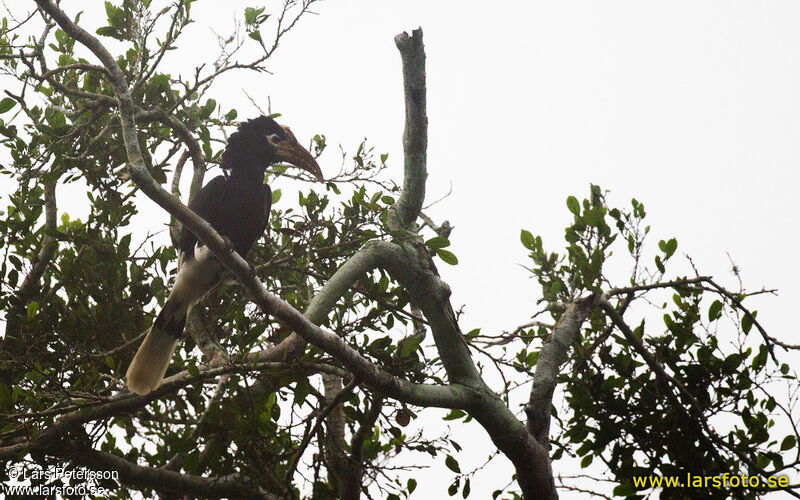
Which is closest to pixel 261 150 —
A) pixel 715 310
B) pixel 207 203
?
pixel 207 203

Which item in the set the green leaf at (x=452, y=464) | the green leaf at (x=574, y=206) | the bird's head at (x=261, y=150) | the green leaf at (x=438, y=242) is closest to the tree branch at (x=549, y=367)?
the green leaf at (x=452, y=464)

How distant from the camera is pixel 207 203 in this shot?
12.3ft

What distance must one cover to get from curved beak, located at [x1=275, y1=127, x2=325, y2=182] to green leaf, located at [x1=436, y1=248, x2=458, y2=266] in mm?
957

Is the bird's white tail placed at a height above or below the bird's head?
below

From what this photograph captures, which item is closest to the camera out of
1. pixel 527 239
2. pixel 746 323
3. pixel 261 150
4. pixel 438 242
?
pixel 438 242

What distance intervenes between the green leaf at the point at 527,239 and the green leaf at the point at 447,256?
87cm

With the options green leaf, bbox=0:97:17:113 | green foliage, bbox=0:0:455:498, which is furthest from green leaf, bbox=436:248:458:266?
green leaf, bbox=0:97:17:113

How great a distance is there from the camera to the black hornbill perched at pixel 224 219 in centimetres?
334

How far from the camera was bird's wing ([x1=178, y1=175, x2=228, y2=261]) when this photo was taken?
3.72 meters

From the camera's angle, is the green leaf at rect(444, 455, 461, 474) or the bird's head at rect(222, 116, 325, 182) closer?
the green leaf at rect(444, 455, 461, 474)

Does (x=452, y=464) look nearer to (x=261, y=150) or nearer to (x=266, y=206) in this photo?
(x=266, y=206)

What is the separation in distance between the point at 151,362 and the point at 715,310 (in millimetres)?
2604

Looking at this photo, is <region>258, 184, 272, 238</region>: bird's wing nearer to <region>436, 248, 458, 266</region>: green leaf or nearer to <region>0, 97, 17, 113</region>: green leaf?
<region>436, 248, 458, 266</region>: green leaf
